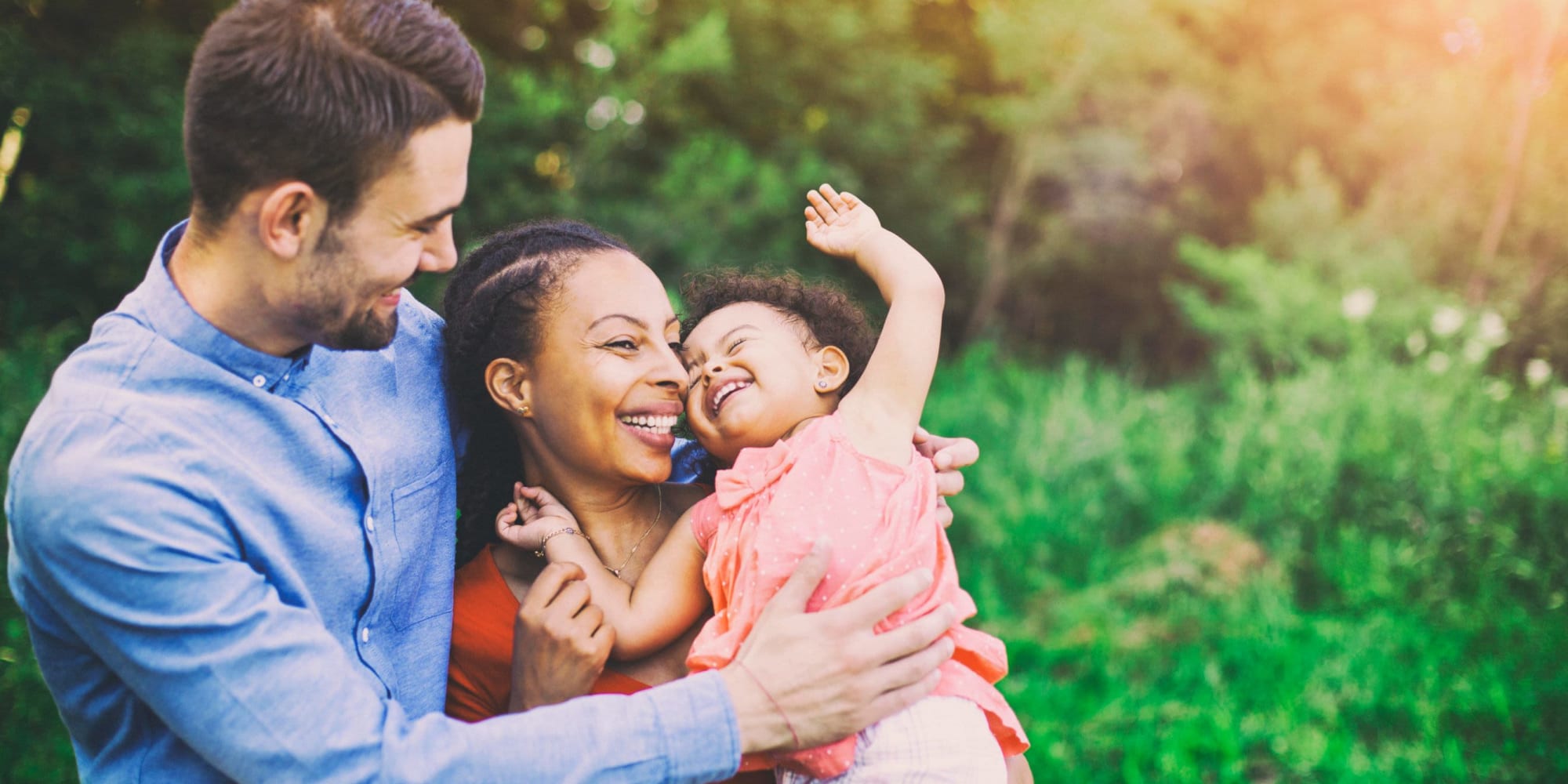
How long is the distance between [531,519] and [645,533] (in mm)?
235

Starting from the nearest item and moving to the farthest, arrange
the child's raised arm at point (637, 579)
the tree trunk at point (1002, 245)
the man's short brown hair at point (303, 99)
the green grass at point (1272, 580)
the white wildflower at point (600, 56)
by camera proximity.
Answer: the man's short brown hair at point (303, 99) → the child's raised arm at point (637, 579) → the green grass at point (1272, 580) → the white wildflower at point (600, 56) → the tree trunk at point (1002, 245)

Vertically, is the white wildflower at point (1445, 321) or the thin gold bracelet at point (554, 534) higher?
the white wildflower at point (1445, 321)

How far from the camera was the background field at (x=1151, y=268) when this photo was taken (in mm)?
4531

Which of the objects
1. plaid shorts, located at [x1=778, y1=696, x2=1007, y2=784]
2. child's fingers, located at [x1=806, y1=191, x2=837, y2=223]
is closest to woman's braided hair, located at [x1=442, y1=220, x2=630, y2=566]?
child's fingers, located at [x1=806, y1=191, x2=837, y2=223]

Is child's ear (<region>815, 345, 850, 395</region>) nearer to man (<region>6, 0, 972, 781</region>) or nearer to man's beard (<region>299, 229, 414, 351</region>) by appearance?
man (<region>6, 0, 972, 781</region>)

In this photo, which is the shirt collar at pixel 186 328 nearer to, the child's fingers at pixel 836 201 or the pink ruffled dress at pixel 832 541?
the pink ruffled dress at pixel 832 541

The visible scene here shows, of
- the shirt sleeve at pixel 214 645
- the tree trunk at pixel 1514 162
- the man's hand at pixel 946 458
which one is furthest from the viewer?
the tree trunk at pixel 1514 162

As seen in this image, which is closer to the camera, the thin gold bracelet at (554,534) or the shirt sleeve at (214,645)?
the shirt sleeve at (214,645)

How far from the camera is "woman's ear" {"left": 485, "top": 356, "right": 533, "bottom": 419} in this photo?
203 cm

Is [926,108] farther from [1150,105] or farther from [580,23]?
[580,23]

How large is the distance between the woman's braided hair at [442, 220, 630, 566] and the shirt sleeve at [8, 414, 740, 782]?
0.71 meters

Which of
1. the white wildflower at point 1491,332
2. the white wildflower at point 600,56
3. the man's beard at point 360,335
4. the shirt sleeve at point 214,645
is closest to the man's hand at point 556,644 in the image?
the shirt sleeve at point 214,645

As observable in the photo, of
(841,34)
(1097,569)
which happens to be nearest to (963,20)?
(841,34)

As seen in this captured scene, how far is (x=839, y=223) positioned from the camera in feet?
7.55
